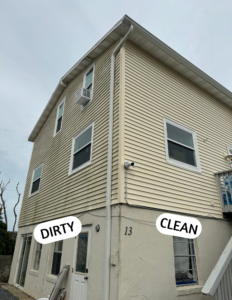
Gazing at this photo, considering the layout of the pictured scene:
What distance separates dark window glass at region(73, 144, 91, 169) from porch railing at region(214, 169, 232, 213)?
4.15m

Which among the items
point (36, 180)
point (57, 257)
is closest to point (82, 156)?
point (57, 257)

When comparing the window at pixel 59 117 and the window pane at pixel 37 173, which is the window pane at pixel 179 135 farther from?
the window pane at pixel 37 173

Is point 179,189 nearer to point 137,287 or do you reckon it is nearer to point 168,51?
point 137,287

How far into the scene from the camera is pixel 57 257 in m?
6.54

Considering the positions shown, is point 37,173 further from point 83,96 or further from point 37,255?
point 83,96

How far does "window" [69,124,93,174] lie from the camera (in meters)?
6.46

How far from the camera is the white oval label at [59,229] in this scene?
5805 mm

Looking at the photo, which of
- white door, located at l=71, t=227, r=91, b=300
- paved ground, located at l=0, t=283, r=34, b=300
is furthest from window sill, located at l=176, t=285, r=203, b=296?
paved ground, located at l=0, t=283, r=34, b=300

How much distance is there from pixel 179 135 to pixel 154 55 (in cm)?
282

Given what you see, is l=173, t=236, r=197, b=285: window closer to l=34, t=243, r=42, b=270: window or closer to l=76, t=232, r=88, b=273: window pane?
l=76, t=232, r=88, b=273: window pane

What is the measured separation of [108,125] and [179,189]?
8.35 ft

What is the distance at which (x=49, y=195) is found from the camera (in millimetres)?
8086

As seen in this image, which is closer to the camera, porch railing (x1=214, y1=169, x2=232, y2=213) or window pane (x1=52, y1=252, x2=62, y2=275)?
window pane (x1=52, y1=252, x2=62, y2=275)

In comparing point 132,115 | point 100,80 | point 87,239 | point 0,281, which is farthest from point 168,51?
point 0,281
